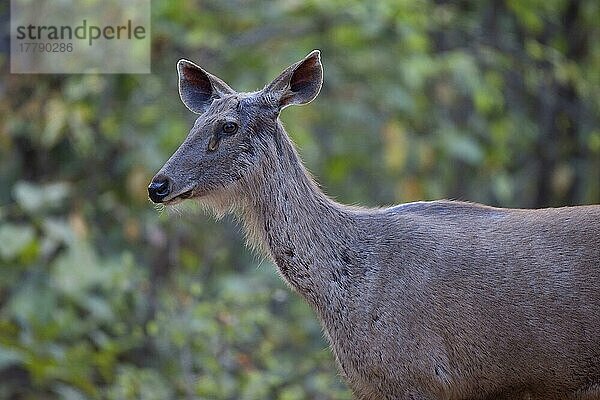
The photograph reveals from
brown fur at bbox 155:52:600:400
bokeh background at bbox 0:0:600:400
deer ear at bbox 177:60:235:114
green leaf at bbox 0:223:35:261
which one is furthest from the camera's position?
bokeh background at bbox 0:0:600:400

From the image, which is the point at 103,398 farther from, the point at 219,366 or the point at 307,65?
the point at 307,65

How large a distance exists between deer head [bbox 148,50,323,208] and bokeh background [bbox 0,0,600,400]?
285 cm

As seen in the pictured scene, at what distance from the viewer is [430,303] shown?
415 centimetres

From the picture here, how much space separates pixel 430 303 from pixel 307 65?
1.10 metres

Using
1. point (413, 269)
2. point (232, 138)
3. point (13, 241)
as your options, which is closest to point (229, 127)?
point (232, 138)

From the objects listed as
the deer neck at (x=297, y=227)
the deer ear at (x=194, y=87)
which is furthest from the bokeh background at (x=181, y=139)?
the deer neck at (x=297, y=227)

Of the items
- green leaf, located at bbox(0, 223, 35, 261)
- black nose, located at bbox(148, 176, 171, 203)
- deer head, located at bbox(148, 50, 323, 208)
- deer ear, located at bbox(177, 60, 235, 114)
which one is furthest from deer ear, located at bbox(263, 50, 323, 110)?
green leaf, located at bbox(0, 223, 35, 261)

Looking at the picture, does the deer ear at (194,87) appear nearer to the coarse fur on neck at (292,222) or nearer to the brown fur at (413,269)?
the brown fur at (413,269)

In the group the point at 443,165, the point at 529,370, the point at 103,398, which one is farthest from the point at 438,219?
the point at 443,165

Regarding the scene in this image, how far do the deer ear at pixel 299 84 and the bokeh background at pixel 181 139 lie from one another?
292cm

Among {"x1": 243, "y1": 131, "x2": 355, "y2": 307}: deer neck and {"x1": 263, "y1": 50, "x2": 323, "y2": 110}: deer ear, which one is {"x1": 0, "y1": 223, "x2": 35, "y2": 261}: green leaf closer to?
{"x1": 243, "y1": 131, "x2": 355, "y2": 307}: deer neck

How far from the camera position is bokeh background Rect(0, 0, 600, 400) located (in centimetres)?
775

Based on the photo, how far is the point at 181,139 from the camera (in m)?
8.62

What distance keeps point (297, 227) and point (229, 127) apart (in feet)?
1.63
